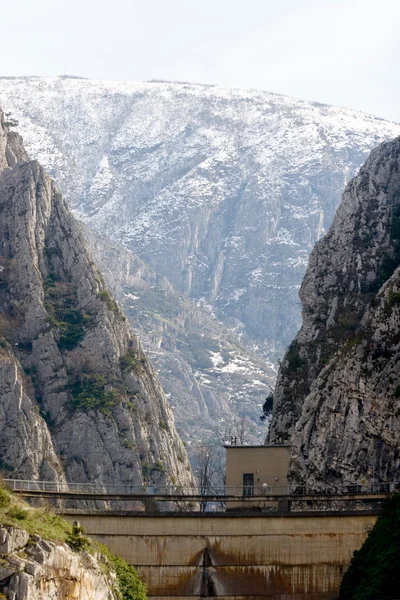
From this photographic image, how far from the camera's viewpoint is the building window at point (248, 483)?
12531cm

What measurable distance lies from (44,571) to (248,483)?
4263cm

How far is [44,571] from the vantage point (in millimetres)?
85250

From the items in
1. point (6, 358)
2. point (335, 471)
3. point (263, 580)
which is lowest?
point (263, 580)

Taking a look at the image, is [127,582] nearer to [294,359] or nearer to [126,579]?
[126,579]

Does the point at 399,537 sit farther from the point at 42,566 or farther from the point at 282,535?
the point at 42,566

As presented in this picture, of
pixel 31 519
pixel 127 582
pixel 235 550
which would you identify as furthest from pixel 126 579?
pixel 31 519

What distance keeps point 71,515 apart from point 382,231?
55.1 m

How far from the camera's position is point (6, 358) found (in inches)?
7692

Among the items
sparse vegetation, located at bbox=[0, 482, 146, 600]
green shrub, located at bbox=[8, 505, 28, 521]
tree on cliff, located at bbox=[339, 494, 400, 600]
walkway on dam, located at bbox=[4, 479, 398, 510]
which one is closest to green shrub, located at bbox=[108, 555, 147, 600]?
sparse vegetation, located at bbox=[0, 482, 146, 600]

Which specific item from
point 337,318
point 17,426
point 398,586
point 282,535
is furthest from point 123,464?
point 398,586

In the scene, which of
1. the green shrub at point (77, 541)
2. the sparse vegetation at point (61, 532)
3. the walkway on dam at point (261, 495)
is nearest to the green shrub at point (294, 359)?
the walkway on dam at point (261, 495)

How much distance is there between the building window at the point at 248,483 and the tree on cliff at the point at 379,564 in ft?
49.7

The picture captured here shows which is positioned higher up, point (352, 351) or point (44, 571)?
point (352, 351)

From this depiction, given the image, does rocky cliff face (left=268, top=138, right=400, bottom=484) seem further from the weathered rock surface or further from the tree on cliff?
the weathered rock surface
